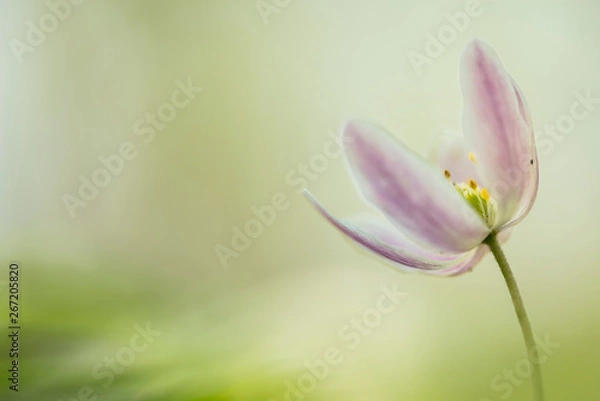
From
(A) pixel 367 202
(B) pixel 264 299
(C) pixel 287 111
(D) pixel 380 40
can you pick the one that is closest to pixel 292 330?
(B) pixel 264 299

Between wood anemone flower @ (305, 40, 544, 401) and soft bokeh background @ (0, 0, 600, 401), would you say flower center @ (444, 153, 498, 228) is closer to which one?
wood anemone flower @ (305, 40, 544, 401)

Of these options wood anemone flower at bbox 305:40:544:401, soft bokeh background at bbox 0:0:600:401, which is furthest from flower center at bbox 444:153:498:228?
soft bokeh background at bbox 0:0:600:401

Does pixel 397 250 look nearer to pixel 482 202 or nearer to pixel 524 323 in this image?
pixel 482 202

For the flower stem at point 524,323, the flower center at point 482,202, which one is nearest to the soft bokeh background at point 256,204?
the flower stem at point 524,323

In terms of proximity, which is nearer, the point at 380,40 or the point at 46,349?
the point at 46,349

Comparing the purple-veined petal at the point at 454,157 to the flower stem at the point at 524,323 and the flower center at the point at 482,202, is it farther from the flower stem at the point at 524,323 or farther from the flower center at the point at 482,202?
the flower stem at the point at 524,323

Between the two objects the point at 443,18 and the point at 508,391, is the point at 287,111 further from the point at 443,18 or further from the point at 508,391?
the point at 508,391

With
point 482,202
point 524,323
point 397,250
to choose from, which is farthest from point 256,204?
point 524,323

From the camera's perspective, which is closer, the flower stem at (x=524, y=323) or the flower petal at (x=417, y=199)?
the flower petal at (x=417, y=199)
